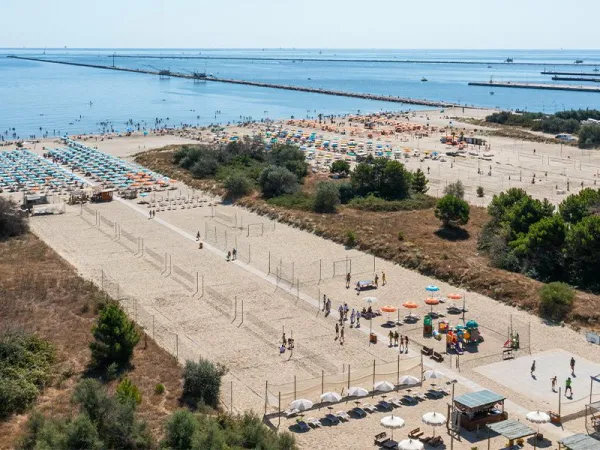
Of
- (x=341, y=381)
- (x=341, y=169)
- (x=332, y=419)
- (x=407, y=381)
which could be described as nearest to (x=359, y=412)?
(x=332, y=419)

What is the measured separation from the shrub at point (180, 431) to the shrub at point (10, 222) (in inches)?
1032

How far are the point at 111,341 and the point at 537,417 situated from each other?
42.6 feet

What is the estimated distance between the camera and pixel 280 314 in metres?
28.4

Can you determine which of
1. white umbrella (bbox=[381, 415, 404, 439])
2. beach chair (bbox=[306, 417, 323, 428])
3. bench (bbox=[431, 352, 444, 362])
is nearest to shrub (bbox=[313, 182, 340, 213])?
bench (bbox=[431, 352, 444, 362])

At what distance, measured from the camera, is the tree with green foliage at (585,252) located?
31.0m

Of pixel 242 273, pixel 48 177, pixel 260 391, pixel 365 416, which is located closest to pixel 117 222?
pixel 242 273

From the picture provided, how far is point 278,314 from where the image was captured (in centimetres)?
2839

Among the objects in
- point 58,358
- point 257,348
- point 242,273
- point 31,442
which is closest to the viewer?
point 31,442

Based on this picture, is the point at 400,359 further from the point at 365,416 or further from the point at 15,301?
the point at 15,301

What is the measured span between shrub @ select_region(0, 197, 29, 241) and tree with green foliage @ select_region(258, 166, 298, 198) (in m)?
16.9

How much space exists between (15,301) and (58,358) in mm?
6600

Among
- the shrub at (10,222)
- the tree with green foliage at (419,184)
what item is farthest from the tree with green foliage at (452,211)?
the shrub at (10,222)

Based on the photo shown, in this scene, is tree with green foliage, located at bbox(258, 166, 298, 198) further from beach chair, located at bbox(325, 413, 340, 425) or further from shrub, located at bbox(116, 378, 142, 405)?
beach chair, located at bbox(325, 413, 340, 425)

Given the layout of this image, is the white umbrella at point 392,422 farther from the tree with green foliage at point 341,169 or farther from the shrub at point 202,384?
the tree with green foliage at point 341,169
